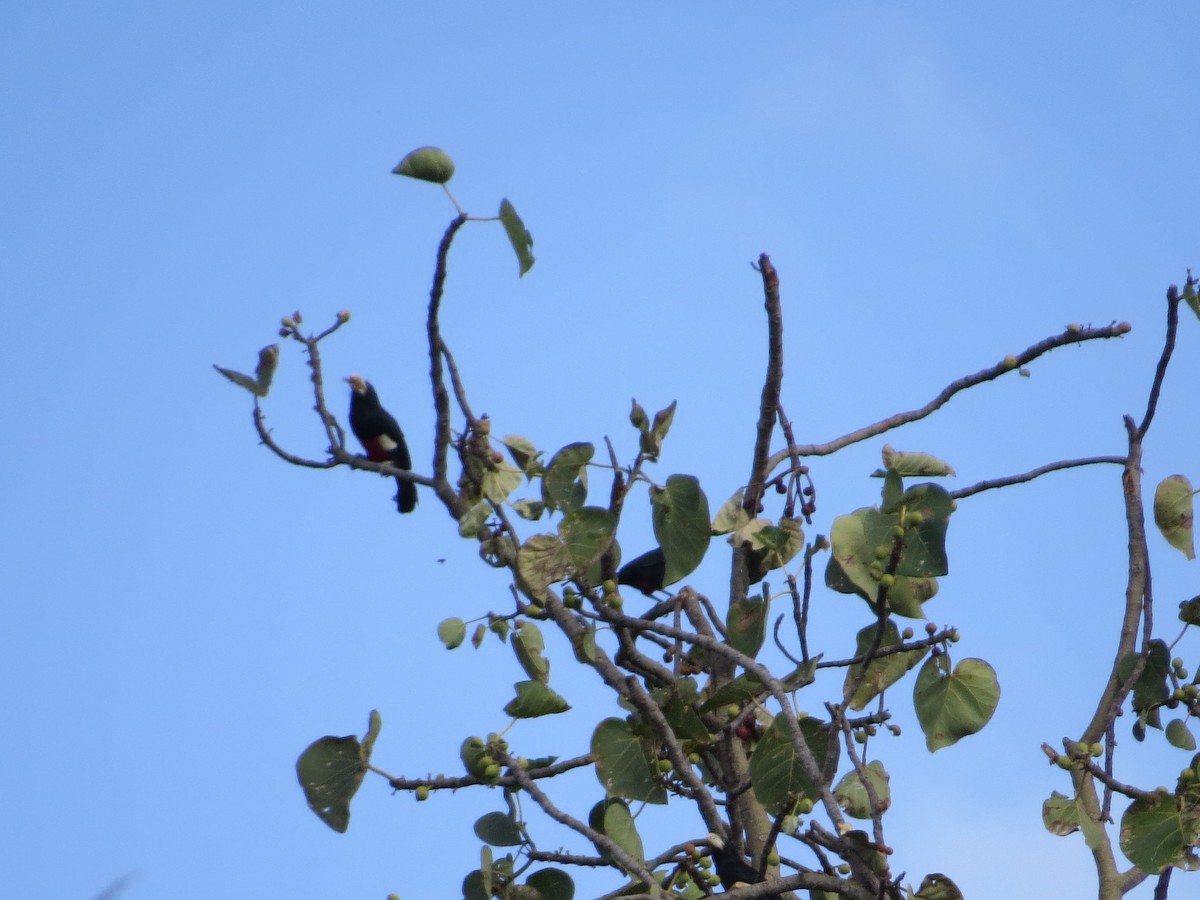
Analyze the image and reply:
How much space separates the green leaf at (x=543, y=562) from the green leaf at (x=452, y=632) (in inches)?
13.4

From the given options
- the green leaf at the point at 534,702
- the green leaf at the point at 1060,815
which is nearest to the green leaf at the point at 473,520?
the green leaf at the point at 534,702

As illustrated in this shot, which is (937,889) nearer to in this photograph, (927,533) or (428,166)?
(927,533)

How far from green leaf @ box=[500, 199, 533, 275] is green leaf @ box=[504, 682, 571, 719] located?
91cm

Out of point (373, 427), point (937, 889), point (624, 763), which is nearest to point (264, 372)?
point (624, 763)

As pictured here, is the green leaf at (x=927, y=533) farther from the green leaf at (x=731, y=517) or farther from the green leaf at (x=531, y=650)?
the green leaf at (x=531, y=650)

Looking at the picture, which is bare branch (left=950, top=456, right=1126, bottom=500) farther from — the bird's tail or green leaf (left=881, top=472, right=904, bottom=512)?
the bird's tail

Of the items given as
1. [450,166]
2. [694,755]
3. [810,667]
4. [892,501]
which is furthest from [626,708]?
[450,166]

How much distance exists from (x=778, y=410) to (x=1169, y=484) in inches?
39.0

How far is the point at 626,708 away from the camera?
3.18 meters

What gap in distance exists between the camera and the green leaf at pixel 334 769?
2.89 meters

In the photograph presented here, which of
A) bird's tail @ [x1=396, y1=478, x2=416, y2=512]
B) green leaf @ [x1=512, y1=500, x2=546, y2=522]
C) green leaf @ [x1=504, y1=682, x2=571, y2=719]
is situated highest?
bird's tail @ [x1=396, y1=478, x2=416, y2=512]

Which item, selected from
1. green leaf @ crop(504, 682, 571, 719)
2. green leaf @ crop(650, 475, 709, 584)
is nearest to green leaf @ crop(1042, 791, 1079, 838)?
green leaf @ crop(650, 475, 709, 584)

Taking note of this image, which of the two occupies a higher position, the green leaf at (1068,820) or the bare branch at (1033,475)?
the bare branch at (1033,475)

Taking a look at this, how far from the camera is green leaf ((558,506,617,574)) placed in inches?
110
